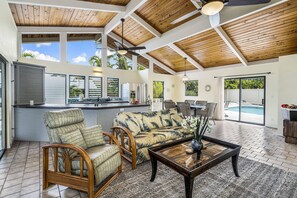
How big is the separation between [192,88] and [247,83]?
2873 mm

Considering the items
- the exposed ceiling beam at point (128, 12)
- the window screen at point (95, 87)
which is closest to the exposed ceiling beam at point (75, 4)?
the exposed ceiling beam at point (128, 12)

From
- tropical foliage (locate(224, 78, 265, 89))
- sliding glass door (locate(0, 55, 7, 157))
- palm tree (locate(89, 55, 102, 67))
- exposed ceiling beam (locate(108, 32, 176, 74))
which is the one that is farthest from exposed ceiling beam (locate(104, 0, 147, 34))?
tropical foliage (locate(224, 78, 265, 89))

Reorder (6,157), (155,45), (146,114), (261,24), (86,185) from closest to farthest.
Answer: (86,185)
(6,157)
(146,114)
(261,24)
(155,45)

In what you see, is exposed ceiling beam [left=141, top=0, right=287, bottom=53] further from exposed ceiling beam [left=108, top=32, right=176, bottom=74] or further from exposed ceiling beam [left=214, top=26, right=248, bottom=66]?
exposed ceiling beam [left=108, top=32, right=176, bottom=74]

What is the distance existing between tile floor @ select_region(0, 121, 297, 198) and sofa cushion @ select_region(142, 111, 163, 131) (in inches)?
38.3

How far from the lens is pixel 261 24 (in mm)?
4363

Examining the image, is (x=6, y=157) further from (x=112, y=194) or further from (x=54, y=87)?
(x=54, y=87)

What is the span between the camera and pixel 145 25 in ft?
19.2

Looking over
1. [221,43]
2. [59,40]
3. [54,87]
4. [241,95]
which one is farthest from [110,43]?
[241,95]

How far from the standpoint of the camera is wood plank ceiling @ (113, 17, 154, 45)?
6.29 meters

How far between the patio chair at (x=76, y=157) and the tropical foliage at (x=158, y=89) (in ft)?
22.5

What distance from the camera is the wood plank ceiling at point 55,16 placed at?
4625 mm

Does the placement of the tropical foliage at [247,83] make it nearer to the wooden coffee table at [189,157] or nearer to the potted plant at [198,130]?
the wooden coffee table at [189,157]

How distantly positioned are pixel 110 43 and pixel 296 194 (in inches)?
319
